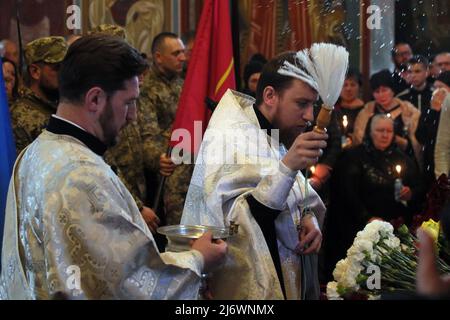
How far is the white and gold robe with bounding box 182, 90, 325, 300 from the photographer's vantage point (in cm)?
319

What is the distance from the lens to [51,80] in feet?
14.7

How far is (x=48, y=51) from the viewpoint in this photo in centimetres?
446

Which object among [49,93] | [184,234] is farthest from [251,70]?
[184,234]

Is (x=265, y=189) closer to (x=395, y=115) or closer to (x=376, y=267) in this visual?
(x=376, y=267)

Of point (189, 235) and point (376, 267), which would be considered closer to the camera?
point (189, 235)

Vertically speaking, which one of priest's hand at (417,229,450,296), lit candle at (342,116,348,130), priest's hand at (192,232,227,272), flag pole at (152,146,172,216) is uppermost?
lit candle at (342,116,348,130)

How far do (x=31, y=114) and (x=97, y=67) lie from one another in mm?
2050

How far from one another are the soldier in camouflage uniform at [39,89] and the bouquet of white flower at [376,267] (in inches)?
77.2

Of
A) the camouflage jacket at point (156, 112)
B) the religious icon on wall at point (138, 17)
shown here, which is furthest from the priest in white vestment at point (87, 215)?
the religious icon on wall at point (138, 17)

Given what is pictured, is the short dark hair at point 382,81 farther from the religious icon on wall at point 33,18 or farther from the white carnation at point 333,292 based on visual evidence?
the white carnation at point 333,292

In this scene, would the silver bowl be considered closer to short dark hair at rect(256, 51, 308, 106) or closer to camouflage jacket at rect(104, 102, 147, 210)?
short dark hair at rect(256, 51, 308, 106)

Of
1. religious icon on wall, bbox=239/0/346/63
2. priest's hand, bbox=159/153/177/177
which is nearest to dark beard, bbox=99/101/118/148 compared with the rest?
religious icon on wall, bbox=239/0/346/63
